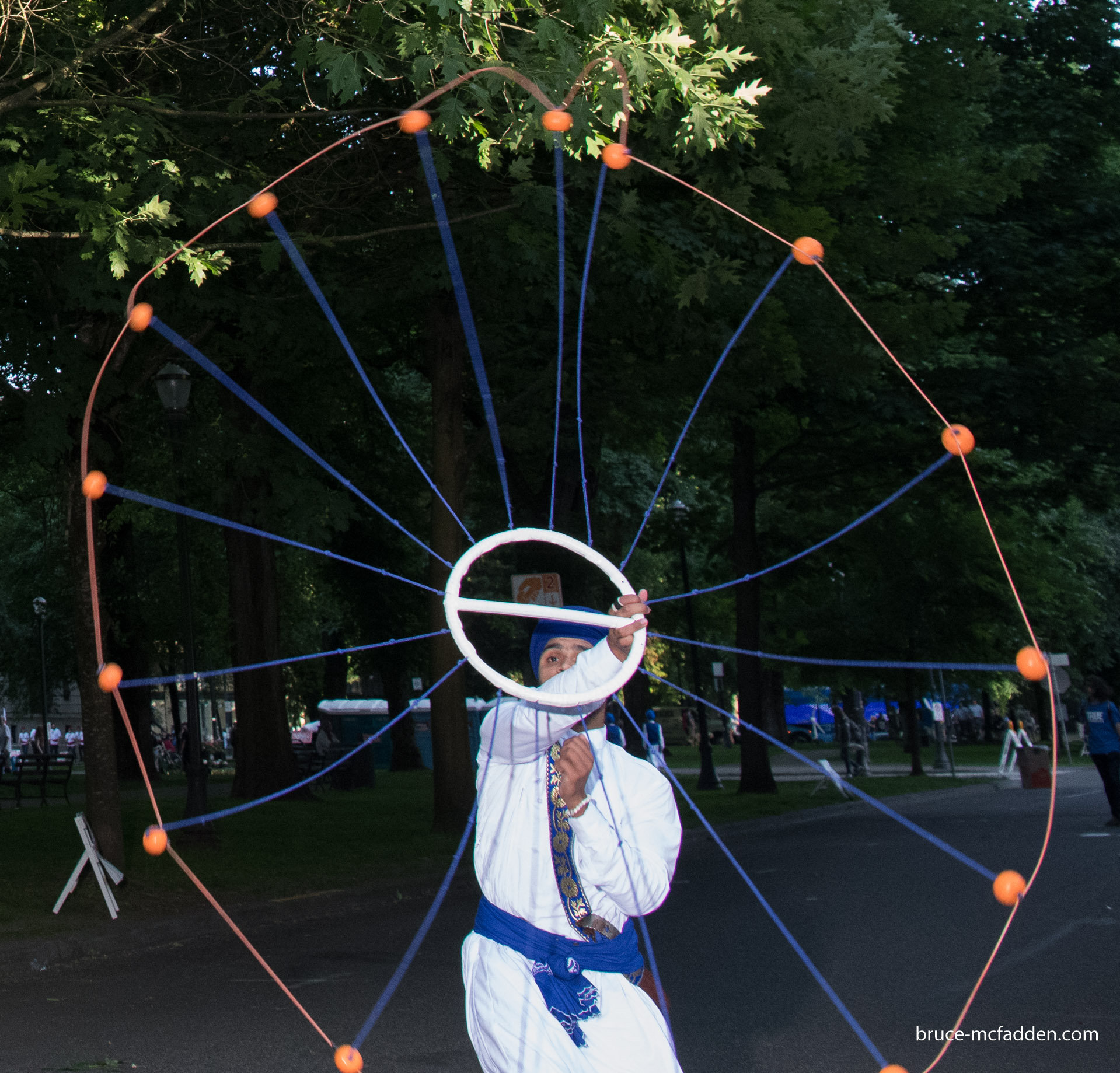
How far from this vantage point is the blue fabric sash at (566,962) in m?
3.16

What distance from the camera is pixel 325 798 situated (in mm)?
25328

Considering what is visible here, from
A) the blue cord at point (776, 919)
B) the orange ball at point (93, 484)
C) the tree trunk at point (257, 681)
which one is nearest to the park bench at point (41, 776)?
the tree trunk at point (257, 681)

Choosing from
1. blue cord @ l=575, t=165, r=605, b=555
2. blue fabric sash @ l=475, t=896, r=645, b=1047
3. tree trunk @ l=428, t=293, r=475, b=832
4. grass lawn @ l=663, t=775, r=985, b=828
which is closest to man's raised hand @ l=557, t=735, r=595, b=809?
blue fabric sash @ l=475, t=896, r=645, b=1047

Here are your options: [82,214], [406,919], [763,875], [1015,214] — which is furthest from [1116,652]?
[82,214]

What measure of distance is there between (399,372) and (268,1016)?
15978 mm

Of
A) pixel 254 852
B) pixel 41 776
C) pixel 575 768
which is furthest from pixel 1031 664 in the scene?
pixel 41 776

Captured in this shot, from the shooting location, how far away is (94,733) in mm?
12750

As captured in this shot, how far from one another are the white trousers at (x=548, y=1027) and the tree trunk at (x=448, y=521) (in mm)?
12329

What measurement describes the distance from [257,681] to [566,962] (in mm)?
20053

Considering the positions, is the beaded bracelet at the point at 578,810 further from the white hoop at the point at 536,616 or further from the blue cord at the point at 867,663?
the blue cord at the point at 867,663

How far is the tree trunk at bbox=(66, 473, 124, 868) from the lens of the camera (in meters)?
12.7

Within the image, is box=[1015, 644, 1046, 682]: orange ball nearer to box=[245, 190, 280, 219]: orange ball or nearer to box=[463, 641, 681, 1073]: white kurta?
box=[463, 641, 681, 1073]: white kurta

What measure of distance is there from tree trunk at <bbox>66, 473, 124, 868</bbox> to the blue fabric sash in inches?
396

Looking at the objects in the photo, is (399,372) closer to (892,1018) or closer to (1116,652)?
(892,1018)
